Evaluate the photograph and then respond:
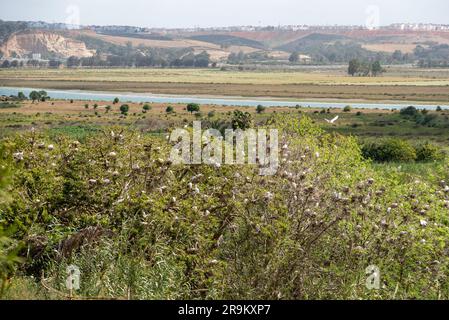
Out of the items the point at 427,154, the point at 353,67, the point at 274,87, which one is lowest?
the point at 274,87

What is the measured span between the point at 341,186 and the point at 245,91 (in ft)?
403

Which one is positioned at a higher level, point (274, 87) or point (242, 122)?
point (242, 122)

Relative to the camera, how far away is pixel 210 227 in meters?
12.4

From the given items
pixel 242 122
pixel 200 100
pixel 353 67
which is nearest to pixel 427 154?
pixel 242 122

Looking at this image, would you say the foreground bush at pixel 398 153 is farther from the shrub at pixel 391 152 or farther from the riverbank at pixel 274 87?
the riverbank at pixel 274 87

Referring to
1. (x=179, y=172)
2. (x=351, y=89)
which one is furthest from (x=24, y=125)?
(x=351, y=89)

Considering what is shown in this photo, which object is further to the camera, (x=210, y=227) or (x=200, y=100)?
(x=200, y=100)

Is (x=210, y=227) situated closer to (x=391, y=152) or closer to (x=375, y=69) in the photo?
(x=391, y=152)

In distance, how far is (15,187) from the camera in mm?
13062

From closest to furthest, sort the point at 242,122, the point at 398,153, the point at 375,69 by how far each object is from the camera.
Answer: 1. the point at 242,122
2. the point at 398,153
3. the point at 375,69

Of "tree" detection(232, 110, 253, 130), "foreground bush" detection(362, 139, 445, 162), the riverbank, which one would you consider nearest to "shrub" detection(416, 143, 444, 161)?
"foreground bush" detection(362, 139, 445, 162)

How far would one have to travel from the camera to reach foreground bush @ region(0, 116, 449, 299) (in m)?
11.1

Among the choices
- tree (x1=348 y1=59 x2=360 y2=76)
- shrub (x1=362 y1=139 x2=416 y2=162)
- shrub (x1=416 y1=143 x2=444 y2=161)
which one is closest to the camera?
shrub (x1=362 y1=139 x2=416 y2=162)

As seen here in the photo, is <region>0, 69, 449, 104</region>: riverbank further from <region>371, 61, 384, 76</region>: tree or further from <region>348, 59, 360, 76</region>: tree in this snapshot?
<region>348, 59, 360, 76</region>: tree
